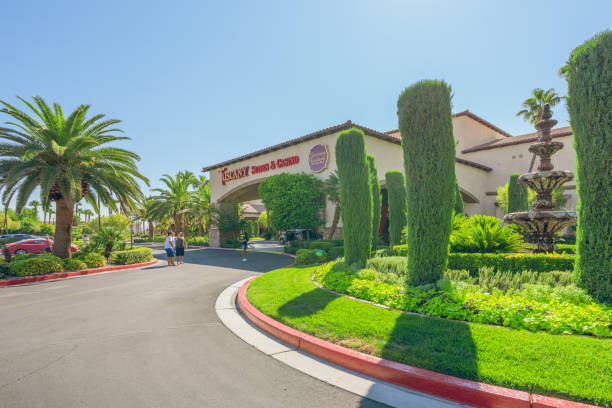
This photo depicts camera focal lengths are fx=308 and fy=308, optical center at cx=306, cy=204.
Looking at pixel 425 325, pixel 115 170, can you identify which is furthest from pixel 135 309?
pixel 115 170

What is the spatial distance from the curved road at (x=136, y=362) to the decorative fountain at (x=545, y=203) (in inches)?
357

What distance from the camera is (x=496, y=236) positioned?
9227 mm

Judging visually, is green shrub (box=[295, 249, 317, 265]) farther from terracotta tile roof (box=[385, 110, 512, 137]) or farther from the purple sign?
terracotta tile roof (box=[385, 110, 512, 137])

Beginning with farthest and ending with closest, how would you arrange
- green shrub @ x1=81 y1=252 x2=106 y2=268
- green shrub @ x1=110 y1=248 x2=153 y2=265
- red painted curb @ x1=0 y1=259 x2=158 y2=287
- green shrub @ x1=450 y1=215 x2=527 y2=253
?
1. green shrub @ x1=110 y1=248 x2=153 y2=265
2. green shrub @ x1=81 y1=252 x2=106 y2=268
3. red painted curb @ x1=0 y1=259 x2=158 y2=287
4. green shrub @ x1=450 y1=215 x2=527 y2=253

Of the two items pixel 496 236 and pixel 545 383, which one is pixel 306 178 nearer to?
pixel 496 236

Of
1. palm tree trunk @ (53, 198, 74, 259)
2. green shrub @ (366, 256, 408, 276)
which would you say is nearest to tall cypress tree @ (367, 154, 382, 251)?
green shrub @ (366, 256, 408, 276)

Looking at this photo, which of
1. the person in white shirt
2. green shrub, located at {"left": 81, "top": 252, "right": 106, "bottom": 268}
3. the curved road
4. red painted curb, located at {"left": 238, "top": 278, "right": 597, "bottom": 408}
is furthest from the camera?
the person in white shirt

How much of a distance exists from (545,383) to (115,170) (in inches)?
652

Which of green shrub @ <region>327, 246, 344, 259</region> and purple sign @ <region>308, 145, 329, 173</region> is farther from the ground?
purple sign @ <region>308, 145, 329, 173</region>

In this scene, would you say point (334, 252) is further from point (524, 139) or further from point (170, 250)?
point (524, 139)

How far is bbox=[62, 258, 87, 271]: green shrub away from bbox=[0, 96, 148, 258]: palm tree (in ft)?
2.31

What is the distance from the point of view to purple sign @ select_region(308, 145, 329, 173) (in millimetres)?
21328

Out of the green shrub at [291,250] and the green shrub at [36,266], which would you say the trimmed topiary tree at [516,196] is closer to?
the green shrub at [291,250]

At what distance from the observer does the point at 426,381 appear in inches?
137
